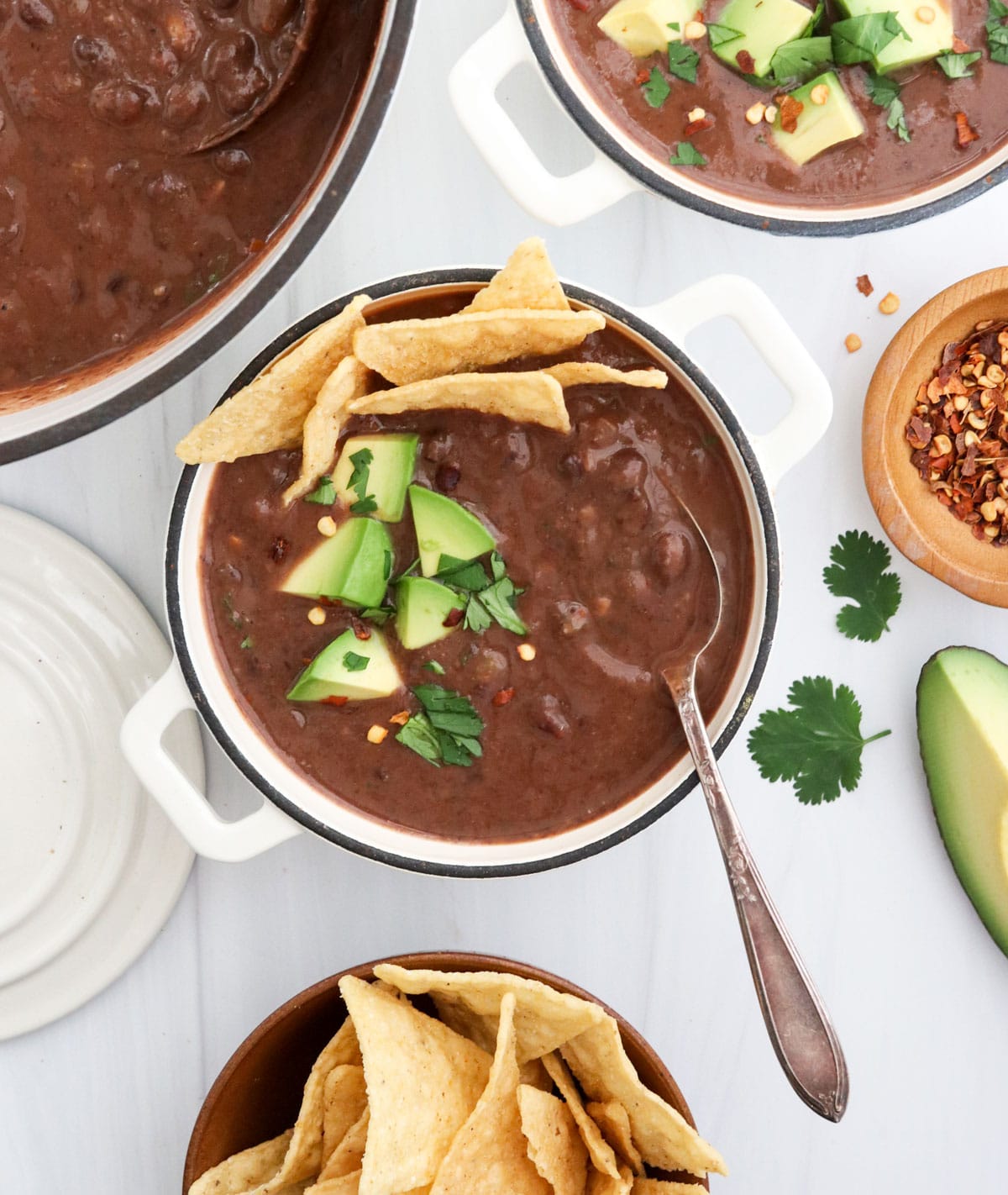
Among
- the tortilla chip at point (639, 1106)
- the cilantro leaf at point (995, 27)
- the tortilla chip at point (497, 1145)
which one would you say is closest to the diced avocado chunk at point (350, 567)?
the tortilla chip at point (497, 1145)

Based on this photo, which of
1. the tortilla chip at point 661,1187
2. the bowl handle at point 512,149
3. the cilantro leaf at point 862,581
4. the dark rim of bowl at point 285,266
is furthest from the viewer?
the cilantro leaf at point 862,581

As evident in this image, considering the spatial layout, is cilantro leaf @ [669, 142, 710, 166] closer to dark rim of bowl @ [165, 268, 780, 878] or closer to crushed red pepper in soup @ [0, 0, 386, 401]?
dark rim of bowl @ [165, 268, 780, 878]

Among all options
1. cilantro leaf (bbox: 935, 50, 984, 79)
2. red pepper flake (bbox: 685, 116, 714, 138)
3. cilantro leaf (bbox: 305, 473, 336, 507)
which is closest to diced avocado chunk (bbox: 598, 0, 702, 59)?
red pepper flake (bbox: 685, 116, 714, 138)

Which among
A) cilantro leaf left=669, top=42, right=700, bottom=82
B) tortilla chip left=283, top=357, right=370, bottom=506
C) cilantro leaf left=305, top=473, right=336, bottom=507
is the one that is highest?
cilantro leaf left=669, top=42, right=700, bottom=82

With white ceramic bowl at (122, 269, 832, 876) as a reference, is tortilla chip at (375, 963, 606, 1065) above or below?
below

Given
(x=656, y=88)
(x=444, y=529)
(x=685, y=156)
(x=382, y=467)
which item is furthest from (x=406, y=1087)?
(x=656, y=88)

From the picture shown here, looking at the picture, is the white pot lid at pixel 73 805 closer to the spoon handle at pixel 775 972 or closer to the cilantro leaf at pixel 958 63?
the spoon handle at pixel 775 972
